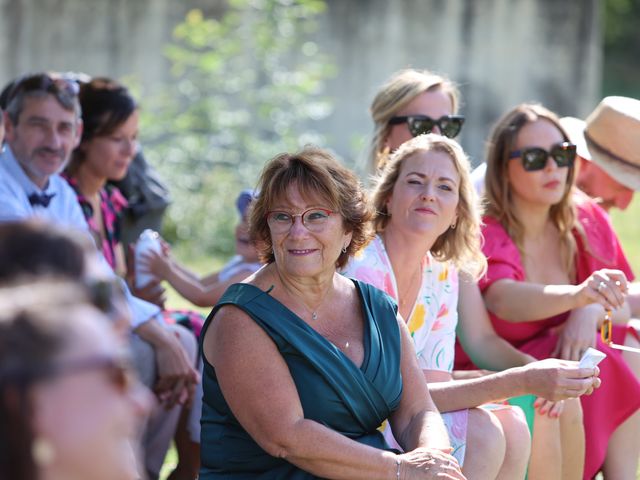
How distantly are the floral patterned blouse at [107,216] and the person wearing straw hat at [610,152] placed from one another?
7.27ft

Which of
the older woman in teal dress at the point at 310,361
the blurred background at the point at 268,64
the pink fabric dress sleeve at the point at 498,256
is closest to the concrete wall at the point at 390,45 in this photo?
the blurred background at the point at 268,64

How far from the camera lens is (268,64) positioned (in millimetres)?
10344

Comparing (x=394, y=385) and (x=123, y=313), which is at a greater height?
(x=123, y=313)

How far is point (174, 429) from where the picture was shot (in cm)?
452

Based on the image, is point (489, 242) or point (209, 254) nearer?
point (489, 242)

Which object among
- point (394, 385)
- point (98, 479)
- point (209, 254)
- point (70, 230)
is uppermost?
point (70, 230)

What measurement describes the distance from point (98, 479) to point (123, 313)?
0.28 meters

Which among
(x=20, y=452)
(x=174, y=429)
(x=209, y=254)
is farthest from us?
(x=209, y=254)

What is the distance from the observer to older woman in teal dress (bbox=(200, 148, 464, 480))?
2975 mm

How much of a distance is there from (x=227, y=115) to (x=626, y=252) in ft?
13.7

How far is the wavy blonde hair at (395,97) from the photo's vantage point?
4.70 m

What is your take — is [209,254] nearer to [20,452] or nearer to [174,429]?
[174,429]

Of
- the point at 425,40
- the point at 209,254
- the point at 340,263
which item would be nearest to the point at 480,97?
the point at 425,40

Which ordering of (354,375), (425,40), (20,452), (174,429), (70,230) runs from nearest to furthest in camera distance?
(20,452) → (70,230) → (354,375) → (174,429) → (425,40)
